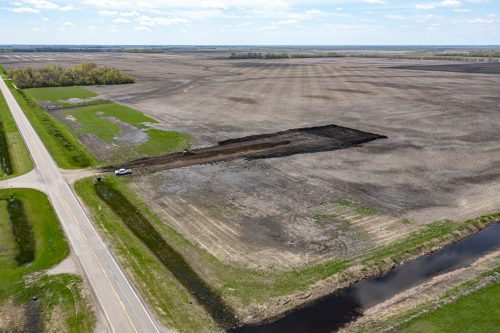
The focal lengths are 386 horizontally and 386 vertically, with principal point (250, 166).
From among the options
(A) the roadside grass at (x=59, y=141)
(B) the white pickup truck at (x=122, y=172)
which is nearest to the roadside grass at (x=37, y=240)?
(B) the white pickup truck at (x=122, y=172)

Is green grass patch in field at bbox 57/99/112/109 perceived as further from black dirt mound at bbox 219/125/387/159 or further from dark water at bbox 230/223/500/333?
dark water at bbox 230/223/500/333

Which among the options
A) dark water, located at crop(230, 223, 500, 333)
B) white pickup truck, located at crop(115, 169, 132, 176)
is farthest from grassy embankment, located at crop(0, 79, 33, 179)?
dark water, located at crop(230, 223, 500, 333)

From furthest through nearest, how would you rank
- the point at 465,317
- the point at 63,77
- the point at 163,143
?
the point at 63,77, the point at 163,143, the point at 465,317

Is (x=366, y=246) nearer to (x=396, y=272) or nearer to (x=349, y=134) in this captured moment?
(x=396, y=272)

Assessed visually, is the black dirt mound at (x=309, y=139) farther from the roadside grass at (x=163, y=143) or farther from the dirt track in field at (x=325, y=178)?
the roadside grass at (x=163, y=143)

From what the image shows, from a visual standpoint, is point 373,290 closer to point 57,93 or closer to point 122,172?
point 122,172

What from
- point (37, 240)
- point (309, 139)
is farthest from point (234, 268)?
point (309, 139)
